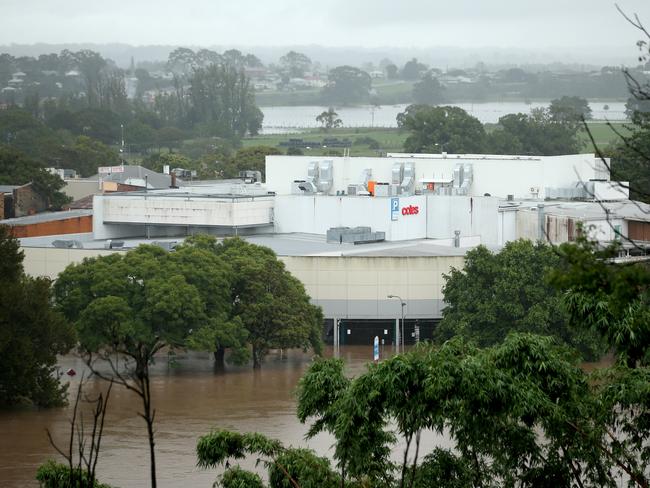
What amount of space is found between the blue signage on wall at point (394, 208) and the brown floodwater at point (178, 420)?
25.5 feet

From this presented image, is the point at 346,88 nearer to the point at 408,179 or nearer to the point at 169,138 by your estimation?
the point at 169,138

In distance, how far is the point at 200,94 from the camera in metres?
114

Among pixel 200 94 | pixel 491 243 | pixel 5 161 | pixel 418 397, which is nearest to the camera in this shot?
pixel 418 397

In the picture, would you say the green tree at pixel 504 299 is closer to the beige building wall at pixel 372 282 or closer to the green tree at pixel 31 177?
the beige building wall at pixel 372 282

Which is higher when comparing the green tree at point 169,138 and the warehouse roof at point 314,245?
the green tree at point 169,138

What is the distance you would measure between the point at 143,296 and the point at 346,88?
6050 inches

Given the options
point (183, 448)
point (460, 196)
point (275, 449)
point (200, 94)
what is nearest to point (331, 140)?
point (200, 94)

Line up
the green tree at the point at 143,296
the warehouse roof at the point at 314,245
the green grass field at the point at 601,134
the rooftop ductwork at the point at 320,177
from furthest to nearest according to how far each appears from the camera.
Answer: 1. the green grass field at the point at 601,134
2. the rooftop ductwork at the point at 320,177
3. the warehouse roof at the point at 314,245
4. the green tree at the point at 143,296

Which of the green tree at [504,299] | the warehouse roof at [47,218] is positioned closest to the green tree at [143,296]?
the green tree at [504,299]

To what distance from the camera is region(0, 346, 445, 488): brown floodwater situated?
955 inches

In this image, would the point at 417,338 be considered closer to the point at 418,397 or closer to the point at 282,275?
the point at 282,275

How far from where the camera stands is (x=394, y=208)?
42312 mm

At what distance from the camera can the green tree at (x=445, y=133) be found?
77.1 meters

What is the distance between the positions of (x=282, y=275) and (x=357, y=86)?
15200 cm
